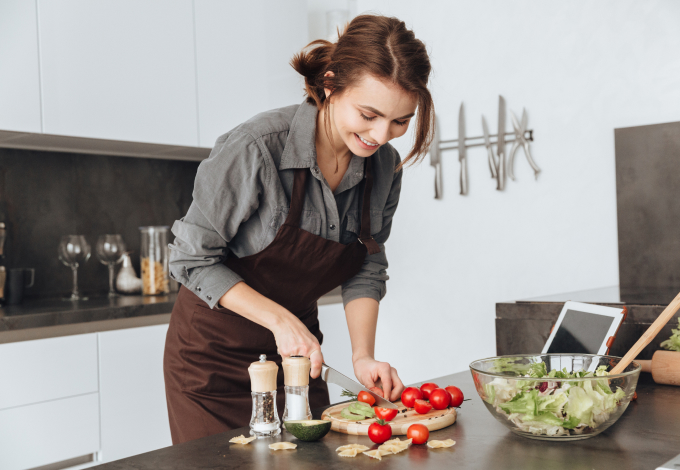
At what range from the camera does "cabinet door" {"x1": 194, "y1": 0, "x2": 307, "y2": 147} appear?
2607 mm

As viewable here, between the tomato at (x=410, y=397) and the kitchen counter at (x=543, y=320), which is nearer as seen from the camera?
the tomato at (x=410, y=397)

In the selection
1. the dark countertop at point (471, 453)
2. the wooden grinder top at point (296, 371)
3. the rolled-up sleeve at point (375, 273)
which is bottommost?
the dark countertop at point (471, 453)

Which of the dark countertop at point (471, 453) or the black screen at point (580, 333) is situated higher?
the black screen at point (580, 333)

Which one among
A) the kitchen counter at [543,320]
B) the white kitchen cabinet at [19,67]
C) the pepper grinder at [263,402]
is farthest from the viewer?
the white kitchen cabinet at [19,67]

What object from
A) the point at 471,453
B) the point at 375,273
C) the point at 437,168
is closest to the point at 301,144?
the point at 375,273

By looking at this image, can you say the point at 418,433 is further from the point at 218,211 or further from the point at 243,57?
the point at 243,57

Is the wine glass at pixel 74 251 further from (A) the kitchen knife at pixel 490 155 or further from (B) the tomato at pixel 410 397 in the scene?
(B) the tomato at pixel 410 397

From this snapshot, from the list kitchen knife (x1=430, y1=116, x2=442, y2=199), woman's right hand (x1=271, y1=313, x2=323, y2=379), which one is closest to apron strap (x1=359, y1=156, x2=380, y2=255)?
Result: woman's right hand (x1=271, y1=313, x2=323, y2=379)

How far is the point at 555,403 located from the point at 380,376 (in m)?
0.39

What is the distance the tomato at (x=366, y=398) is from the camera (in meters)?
1.03

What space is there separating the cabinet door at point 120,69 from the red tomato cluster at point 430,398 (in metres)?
1.69

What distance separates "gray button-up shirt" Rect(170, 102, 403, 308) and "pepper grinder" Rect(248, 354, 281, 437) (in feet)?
1.02

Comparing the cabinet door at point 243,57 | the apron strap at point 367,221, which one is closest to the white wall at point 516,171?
the cabinet door at point 243,57

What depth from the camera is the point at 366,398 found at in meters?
1.04
